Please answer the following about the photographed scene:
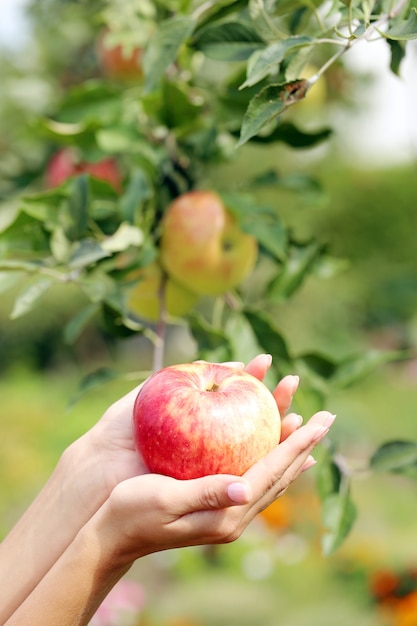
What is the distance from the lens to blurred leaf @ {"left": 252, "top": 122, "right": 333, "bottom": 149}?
119cm

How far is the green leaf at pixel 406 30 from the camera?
0.73 m

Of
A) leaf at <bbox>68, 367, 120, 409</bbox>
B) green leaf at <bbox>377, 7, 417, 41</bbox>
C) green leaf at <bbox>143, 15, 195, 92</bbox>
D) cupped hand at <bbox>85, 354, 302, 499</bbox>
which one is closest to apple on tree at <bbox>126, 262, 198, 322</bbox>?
leaf at <bbox>68, 367, 120, 409</bbox>

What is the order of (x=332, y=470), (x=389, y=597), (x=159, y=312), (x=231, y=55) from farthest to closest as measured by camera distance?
(x=389, y=597) < (x=159, y=312) < (x=332, y=470) < (x=231, y=55)

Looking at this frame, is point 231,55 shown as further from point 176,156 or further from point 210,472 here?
point 210,472

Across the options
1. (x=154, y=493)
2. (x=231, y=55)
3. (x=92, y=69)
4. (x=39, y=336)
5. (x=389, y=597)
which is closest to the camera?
(x=154, y=493)

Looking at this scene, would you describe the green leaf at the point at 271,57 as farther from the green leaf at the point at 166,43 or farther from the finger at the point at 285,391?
the finger at the point at 285,391

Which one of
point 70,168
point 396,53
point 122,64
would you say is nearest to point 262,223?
point 396,53

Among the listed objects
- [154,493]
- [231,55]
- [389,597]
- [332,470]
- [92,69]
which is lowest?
[389,597]

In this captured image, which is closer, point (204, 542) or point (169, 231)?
point (204, 542)

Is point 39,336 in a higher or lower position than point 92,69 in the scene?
lower

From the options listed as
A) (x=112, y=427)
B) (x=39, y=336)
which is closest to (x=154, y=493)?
(x=112, y=427)

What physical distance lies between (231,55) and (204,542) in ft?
1.83

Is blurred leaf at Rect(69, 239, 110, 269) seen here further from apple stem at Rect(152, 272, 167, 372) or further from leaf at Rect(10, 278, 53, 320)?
apple stem at Rect(152, 272, 167, 372)

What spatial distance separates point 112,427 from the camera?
1.04 m
